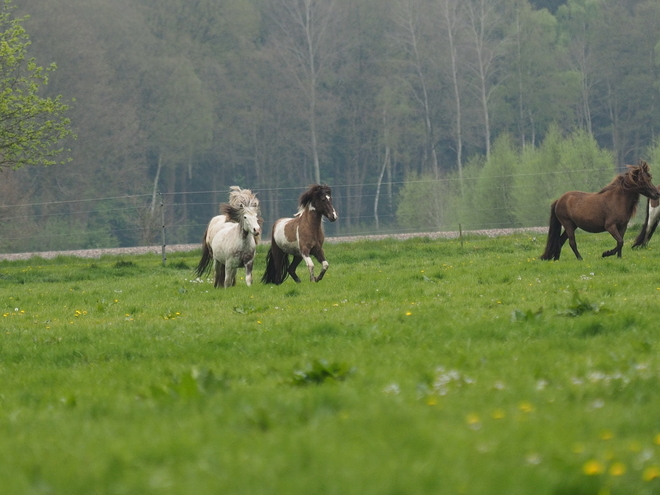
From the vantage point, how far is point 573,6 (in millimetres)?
93000

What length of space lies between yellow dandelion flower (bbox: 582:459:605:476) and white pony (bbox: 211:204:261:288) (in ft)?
44.3

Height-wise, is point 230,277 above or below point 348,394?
below

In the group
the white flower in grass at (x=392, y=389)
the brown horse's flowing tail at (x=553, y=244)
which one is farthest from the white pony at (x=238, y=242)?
the white flower in grass at (x=392, y=389)

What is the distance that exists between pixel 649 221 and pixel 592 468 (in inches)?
720

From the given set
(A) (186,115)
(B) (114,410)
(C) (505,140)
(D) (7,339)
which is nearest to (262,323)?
(D) (7,339)

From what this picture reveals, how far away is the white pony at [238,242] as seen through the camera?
17891 mm

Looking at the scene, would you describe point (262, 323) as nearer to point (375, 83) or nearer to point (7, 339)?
point (7, 339)

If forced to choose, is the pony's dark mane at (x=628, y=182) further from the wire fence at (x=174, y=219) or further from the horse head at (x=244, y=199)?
the wire fence at (x=174, y=219)

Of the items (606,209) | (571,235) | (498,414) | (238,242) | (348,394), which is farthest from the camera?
(571,235)

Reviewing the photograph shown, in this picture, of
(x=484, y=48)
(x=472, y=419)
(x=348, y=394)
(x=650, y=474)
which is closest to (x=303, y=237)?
(x=348, y=394)

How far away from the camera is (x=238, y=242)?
18.1 metres

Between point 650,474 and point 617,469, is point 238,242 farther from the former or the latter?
point 650,474

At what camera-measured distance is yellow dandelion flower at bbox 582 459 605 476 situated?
425 centimetres

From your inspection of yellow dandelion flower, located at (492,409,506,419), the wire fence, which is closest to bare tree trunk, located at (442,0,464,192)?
the wire fence
